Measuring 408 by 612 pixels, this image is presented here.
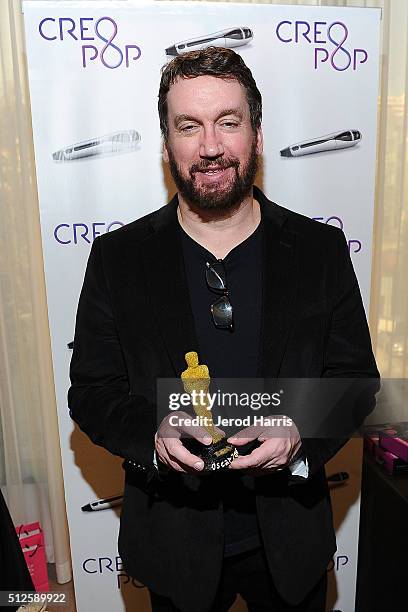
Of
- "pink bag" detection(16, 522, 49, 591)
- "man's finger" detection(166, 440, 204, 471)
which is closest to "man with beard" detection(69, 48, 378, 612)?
"man's finger" detection(166, 440, 204, 471)

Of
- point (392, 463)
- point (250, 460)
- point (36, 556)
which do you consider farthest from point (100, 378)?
point (36, 556)

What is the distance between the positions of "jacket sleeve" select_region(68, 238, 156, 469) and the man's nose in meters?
0.40

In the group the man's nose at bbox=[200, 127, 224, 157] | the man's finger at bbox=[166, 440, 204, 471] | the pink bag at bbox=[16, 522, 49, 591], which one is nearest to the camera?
the man's finger at bbox=[166, 440, 204, 471]

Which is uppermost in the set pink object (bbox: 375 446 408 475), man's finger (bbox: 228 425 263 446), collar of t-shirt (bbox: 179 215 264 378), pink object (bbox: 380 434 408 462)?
collar of t-shirt (bbox: 179 215 264 378)

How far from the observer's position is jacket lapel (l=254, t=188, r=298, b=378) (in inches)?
54.7

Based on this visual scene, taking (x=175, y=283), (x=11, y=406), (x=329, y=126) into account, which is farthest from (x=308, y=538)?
(x=11, y=406)

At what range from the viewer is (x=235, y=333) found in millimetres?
1433

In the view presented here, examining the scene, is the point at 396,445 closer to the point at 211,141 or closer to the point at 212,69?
the point at 211,141

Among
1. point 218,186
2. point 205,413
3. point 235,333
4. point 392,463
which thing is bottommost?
point 392,463

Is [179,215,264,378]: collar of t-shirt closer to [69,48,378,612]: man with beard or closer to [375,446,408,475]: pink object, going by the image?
[69,48,378,612]: man with beard

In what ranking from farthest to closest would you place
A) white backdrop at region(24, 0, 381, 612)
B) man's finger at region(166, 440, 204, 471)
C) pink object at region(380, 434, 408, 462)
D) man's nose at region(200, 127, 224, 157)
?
pink object at region(380, 434, 408, 462) < white backdrop at region(24, 0, 381, 612) < man's nose at region(200, 127, 224, 157) < man's finger at region(166, 440, 204, 471)

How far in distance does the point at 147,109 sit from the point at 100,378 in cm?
94

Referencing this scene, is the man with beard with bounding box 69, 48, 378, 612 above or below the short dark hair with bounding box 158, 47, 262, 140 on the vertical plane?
below

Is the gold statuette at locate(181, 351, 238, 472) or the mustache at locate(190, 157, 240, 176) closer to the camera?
the gold statuette at locate(181, 351, 238, 472)
